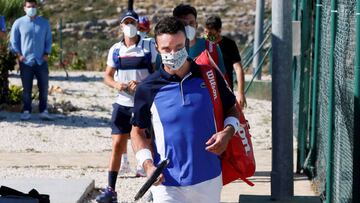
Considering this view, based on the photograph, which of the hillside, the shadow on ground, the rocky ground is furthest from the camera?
the hillside

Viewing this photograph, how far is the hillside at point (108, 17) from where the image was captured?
42.0m

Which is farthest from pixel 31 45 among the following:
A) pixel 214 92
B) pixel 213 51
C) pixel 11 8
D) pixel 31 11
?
pixel 214 92

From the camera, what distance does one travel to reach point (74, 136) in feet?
47.8

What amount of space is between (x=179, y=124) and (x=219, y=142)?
27 cm

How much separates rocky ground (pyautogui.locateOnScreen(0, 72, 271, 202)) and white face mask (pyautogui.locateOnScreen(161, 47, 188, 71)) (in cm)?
403

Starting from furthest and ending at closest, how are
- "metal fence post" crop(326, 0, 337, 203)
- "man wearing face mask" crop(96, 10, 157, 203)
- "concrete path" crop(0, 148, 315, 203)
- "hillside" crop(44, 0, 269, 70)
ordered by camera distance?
"hillside" crop(44, 0, 269, 70)
"concrete path" crop(0, 148, 315, 203)
"man wearing face mask" crop(96, 10, 157, 203)
"metal fence post" crop(326, 0, 337, 203)

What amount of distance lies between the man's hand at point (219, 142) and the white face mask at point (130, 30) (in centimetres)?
393

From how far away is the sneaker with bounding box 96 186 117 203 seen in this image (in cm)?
741

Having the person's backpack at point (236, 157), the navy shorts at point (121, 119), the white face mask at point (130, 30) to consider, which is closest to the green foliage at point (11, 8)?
the white face mask at point (130, 30)

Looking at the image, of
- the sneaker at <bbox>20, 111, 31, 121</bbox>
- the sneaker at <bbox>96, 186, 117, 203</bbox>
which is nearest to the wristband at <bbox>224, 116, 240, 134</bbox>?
the sneaker at <bbox>96, 186, 117, 203</bbox>

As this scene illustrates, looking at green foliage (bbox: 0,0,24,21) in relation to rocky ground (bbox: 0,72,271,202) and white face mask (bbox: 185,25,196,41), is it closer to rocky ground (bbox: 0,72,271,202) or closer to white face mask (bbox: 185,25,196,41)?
rocky ground (bbox: 0,72,271,202)

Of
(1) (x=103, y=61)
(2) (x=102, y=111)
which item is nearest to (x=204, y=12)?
(1) (x=103, y=61)

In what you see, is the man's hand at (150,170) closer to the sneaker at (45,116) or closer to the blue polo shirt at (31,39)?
the blue polo shirt at (31,39)

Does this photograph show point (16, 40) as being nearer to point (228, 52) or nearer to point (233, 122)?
point (228, 52)
